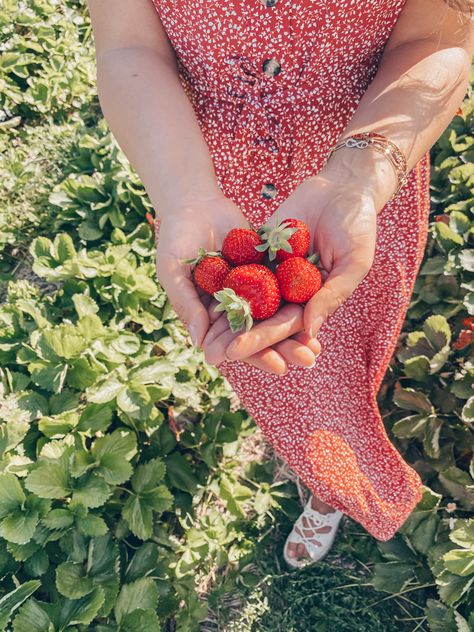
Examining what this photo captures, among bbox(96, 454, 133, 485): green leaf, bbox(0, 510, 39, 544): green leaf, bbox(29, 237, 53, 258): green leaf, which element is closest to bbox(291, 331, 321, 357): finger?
bbox(96, 454, 133, 485): green leaf

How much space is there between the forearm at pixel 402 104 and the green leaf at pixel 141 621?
52.6 inches

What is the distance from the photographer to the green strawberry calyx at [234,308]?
1103 mm

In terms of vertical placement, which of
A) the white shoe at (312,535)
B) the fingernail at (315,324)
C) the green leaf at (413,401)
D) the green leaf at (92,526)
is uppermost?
the fingernail at (315,324)

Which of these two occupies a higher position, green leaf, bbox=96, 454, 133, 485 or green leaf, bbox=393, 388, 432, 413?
green leaf, bbox=96, 454, 133, 485

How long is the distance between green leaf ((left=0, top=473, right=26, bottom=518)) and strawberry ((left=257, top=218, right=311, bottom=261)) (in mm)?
1153

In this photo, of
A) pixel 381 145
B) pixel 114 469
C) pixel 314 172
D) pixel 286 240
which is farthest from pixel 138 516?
pixel 381 145

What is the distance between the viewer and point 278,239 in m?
1.19

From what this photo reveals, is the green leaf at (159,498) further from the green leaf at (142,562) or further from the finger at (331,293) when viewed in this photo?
the finger at (331,293)

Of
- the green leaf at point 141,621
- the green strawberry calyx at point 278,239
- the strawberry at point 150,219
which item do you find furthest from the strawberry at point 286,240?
the strawberry at point 150,219

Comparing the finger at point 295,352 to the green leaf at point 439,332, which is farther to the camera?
the green leaf at point 439,332

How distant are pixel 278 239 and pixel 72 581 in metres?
1.24

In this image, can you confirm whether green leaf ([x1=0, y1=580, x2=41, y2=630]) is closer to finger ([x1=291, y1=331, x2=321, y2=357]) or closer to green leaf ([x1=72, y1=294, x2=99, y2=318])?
green leaf ([x1=72, y1=294, x2=99, y2=318])

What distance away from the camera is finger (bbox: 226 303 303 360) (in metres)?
1.12

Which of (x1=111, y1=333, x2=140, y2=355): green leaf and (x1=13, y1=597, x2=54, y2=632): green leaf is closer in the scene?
(x1=13, y1=597, x2=54, y2=632): green leaf
